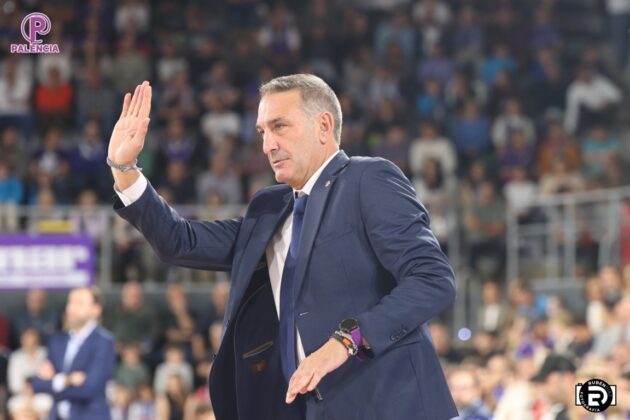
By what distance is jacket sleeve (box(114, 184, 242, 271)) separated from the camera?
161 inches

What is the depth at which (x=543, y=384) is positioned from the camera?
8.99 metres

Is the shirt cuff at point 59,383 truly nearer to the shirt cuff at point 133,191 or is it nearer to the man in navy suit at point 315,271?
the man in navy suit at point 315,271

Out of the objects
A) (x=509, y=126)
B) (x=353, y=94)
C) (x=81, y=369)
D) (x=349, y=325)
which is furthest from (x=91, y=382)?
(x=353, y=94)

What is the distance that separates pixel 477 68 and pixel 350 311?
15.0 meters

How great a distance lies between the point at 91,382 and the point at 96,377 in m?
0.06

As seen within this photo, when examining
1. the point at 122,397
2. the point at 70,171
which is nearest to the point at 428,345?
the point at 122,397

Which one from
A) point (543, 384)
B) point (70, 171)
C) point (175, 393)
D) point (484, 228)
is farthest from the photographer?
point (70, 171)

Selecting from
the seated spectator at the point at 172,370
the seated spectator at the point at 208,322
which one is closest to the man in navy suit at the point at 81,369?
the seated spectator at the point at 172,370

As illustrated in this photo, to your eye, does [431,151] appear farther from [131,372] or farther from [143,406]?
[143,406]

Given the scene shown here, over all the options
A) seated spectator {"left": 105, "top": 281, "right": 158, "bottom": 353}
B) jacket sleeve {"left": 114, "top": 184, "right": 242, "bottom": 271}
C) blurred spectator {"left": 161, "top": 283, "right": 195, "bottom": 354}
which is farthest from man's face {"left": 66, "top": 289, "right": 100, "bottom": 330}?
seated spectator {"left": 105, "top": 281, "right": 158, "bottom": 353}

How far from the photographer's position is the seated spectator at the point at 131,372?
43.7 feet

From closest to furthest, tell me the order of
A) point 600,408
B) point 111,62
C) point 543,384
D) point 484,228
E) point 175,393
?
point 600,408 → point 543,384 → point 175,393 → point 484,228 → point 111,62

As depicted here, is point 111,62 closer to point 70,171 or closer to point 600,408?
point 70,171

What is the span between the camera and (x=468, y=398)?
352 inches
